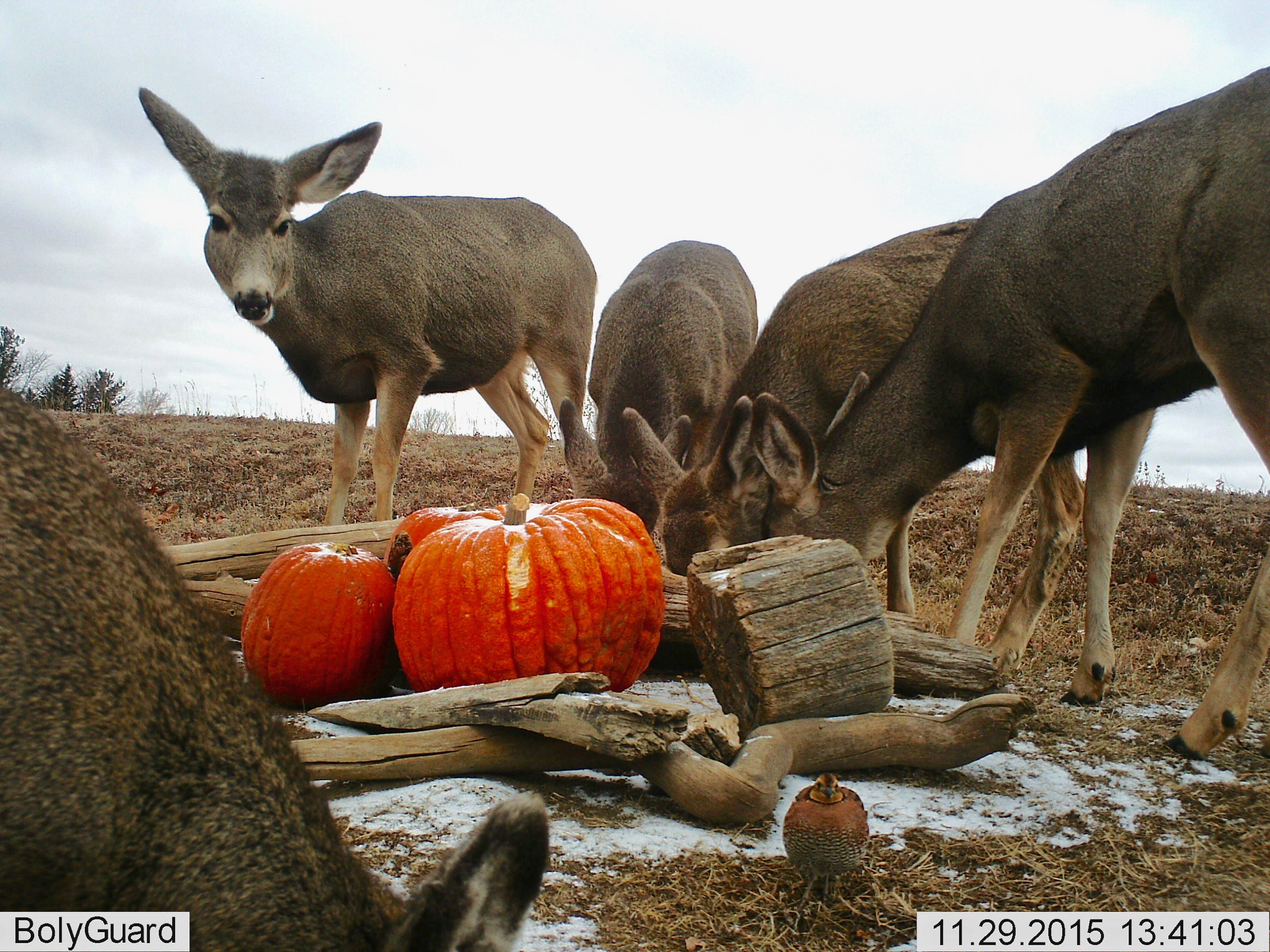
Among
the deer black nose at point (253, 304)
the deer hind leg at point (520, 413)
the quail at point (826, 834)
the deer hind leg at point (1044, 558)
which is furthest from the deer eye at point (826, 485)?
the deer hind leg at point (520, 413)

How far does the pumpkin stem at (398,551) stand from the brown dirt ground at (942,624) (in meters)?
1.97

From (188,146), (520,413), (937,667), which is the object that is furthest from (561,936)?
(520,413)

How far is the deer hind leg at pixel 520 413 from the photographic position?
11.1 m

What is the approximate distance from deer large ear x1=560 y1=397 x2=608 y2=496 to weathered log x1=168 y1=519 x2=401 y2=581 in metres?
2.06

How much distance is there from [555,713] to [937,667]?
2.43 m

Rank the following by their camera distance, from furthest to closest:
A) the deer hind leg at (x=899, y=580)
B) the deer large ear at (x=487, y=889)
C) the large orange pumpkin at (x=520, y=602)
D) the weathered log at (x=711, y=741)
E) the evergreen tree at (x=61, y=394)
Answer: the evergreen tree at (x=61, y=394) < the deer hind leg at (x=899, y=580) < the large orange pumpkin at (x=520, y=602) < the weathered log at (x=711, y=741) < the deer large ear at (x=487, y=889)

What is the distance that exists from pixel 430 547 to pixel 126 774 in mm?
2838

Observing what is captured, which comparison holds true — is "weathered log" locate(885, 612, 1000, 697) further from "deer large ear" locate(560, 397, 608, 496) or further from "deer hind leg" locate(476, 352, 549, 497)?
"deer hind leg" locate(476, 352, 549, 497)

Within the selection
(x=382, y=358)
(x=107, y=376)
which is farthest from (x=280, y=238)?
(x=107, y=376)

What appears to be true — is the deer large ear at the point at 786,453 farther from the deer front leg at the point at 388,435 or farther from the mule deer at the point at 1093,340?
the deer front leg at the point at 388,435

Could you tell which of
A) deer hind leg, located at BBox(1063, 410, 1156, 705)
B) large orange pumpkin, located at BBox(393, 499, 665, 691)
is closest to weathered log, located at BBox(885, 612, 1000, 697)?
deer hind leg, located at BBox(1063, 410, 1156, 705)

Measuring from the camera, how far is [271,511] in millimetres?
10406

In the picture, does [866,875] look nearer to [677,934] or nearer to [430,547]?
[677,934]

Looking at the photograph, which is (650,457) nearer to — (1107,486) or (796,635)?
(1107,486)
